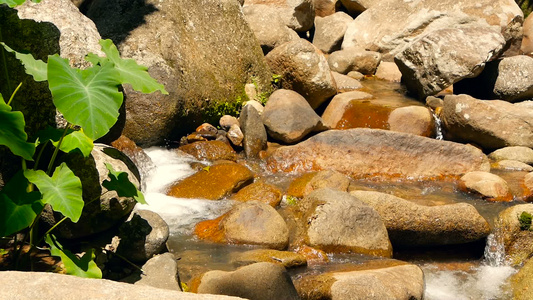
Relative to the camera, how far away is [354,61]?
11422mm

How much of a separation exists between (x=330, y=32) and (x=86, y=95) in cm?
1038

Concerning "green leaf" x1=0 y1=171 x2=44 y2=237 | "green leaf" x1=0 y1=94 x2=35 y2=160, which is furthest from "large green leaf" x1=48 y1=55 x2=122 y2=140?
"green leaf" x1=0 y1=171 x2=44 y2=237

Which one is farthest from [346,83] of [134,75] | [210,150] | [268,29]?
[134,75]

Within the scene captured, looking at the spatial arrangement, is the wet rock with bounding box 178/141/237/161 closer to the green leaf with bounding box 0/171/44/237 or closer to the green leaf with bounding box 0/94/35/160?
the green leaf with bounding box 0/171/44/237

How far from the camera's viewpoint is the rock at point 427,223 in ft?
18.4

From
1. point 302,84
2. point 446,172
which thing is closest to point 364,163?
point 446,172

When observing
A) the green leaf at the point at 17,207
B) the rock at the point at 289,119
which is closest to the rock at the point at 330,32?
the rock at the point at 289,119

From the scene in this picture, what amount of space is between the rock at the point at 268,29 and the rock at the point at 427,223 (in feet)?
16.2

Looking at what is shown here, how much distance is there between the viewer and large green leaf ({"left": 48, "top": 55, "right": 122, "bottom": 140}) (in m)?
3.23

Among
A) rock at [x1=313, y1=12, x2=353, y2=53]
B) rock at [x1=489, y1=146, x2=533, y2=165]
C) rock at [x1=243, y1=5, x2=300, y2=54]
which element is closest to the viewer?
rock at [x1=489, y1=146, x2=533, y2=165]

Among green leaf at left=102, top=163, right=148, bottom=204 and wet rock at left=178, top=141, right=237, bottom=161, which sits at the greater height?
green leaf at left=102, top=163, right=148, bottom=204

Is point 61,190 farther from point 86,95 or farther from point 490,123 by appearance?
point 490,123

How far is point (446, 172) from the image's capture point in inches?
295

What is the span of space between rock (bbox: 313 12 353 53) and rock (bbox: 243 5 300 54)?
2.90 meters
